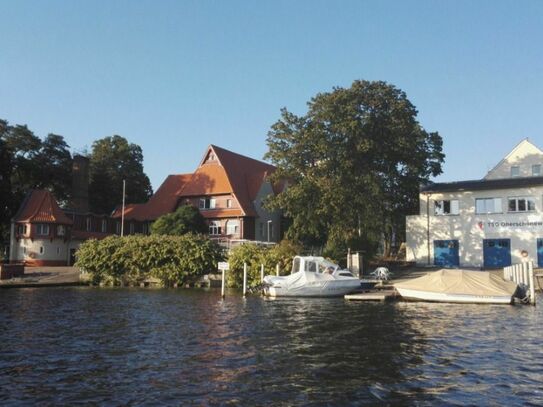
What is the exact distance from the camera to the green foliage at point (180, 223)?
53375mm

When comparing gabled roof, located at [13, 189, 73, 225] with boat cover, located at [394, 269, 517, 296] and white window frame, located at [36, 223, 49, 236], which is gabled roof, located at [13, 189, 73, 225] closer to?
white window frame, located at [36, 223, 49, 236]

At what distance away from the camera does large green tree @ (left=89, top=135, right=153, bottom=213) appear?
78625mm

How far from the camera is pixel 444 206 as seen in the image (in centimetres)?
5156

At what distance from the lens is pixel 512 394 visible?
12133mm

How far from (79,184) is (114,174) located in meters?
13.2

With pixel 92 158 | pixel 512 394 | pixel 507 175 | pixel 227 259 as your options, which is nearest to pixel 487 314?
pixel 512 394

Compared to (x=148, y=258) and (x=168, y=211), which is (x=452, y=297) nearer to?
(x=148, y=258)

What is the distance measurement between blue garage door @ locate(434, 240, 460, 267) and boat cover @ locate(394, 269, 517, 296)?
63.1 ft

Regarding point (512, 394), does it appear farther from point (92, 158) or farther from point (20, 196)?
point (92, 158)

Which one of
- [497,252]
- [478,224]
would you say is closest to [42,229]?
[478,224]

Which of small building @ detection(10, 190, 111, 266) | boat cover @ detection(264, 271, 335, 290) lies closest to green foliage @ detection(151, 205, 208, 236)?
small building @ detection(10, 190, 111, 266)

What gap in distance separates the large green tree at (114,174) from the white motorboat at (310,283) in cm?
5027

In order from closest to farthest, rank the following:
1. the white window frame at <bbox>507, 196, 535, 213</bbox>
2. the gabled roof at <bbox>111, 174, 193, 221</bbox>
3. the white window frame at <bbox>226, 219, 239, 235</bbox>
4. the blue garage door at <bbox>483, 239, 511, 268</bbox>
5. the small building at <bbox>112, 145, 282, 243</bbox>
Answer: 1. the white window frame at <bbox>507, 196, 535, 213</bbox>
2. the blue garage door at <bbox>483, 239, 511, 268</bbox>
3. the white window frame at <bbox>226, 219, 239, 235</bbox>
4. the small building at <bbox>112, 145, 282, 243</bbox>
5. the gabled roof at <bbox>111, 174, 193, 221</bbox>

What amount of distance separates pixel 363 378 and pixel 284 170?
133ft
